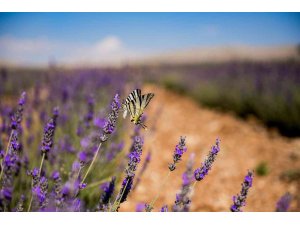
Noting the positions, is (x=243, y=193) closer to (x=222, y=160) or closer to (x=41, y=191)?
(x=41, y=191)

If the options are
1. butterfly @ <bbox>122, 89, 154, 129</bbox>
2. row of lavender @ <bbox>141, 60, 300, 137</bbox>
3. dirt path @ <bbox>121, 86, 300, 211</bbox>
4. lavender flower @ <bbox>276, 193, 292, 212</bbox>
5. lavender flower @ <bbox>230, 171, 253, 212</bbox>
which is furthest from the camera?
row of lavender @ <bbox>141, 60, 300, 137</bbox>

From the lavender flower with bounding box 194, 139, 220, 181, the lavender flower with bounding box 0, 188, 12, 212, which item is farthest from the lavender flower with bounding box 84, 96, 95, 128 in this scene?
the lavender flower with bounding box 194, 139, 220, 181

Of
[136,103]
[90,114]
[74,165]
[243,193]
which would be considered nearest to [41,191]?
[74,165]

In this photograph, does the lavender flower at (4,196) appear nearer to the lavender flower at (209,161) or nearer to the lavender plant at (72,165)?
the lavender plant at (72,165)

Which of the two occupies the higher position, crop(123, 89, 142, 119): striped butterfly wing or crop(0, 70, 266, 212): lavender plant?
crop(123, 89, 142, 119): striped butterfly wing

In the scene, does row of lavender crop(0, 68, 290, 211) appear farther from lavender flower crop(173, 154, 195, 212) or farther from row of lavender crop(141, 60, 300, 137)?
row of lavender crop(141, 60, 300, 137)
